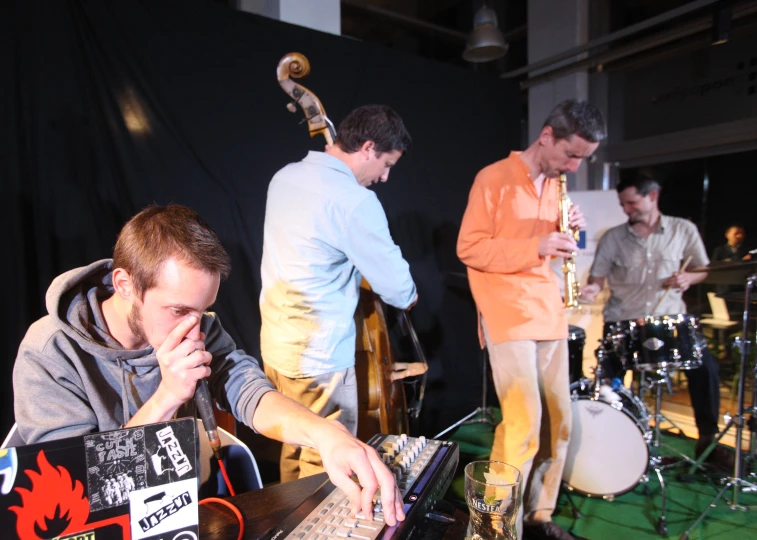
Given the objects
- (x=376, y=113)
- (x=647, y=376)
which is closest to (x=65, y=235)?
(x=376, y=113)

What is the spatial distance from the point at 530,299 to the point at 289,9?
7.38ft

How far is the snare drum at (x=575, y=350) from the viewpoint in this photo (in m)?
2.63

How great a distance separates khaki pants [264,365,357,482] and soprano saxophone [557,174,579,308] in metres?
1.11

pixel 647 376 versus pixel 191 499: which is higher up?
pixel 191 499

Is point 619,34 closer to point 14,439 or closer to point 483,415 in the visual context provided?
point 483,415

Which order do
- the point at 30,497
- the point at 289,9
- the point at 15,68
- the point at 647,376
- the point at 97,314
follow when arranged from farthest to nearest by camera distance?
the point at 647,376 < the point at 289,9 < the point at 15,68 < the point at 97,314 < the point at 30,497

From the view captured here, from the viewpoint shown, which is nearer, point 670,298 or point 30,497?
point 30,497

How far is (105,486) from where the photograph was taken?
1.78ft

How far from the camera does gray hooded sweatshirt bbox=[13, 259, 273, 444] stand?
887 millimetres

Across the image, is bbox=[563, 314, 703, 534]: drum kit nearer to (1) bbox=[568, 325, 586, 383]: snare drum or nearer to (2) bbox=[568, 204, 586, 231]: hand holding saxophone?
(1) bbox=[568, 325, 586, 383]: snare drum

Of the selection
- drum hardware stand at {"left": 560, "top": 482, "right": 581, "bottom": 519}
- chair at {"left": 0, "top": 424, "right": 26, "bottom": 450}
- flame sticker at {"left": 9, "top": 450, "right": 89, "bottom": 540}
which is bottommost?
drum hardware stand at {"left": 560, "top": 482, "right": 581, "bottom": 519}

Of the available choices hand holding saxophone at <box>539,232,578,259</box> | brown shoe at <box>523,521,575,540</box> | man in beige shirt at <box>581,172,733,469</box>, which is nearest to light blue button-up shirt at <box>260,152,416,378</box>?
hand holding saxophone at <box>539,232,578,259</box>

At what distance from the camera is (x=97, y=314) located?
1.01 metres

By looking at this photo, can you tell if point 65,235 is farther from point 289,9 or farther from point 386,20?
point 386,20
